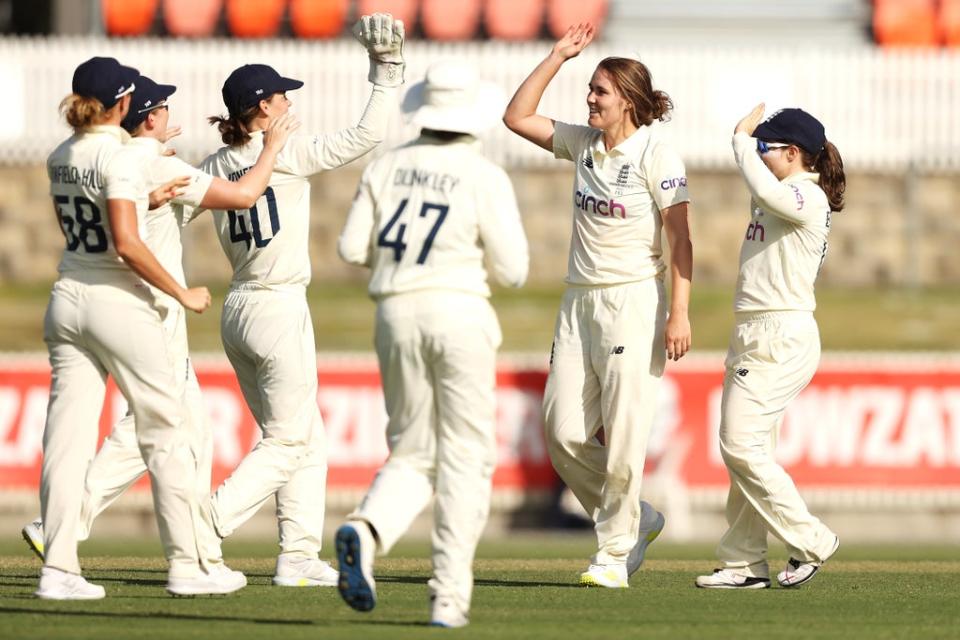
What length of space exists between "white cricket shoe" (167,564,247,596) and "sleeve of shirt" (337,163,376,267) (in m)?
1.70

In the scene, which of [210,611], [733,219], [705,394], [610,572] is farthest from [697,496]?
[210,611]

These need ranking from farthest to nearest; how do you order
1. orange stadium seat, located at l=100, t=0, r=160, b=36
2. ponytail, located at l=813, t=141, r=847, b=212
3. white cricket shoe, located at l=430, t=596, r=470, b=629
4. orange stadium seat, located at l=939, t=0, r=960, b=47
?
orange stadium seat, located at l=100, t=0, r=160, b=36 < orange stadium seat, located at l=939, t=0, r=960, b=47 < ponytail, located at l=813, t=141, r=847, b=212 < white cricket shoe, located at l=430, t=596, r=470, b=629

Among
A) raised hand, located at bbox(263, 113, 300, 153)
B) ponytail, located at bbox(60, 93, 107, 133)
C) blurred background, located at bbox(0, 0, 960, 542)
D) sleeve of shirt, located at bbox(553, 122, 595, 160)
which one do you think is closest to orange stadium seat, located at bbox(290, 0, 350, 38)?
blurred background, located at bbox(0, 0, 960, 542)

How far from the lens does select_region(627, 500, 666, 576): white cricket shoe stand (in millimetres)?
9008

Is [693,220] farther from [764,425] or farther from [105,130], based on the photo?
[105,130]

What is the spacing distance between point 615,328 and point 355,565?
233cm

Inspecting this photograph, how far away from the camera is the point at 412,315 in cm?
706

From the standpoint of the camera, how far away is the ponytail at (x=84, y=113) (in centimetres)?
769

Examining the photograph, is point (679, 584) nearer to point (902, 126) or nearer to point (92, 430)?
point (92, 430)

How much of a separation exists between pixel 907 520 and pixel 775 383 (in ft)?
25.4

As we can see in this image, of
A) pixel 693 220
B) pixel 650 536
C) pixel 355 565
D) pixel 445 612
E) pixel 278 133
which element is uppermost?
pixel 278 133

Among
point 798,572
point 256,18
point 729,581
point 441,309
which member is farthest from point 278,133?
point 256,18

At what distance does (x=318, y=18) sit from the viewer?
961 inches

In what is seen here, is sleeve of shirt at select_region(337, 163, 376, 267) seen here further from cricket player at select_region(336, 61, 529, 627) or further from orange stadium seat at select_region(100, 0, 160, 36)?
orange stadium seat at select_region(100, 0, 160, 36)
